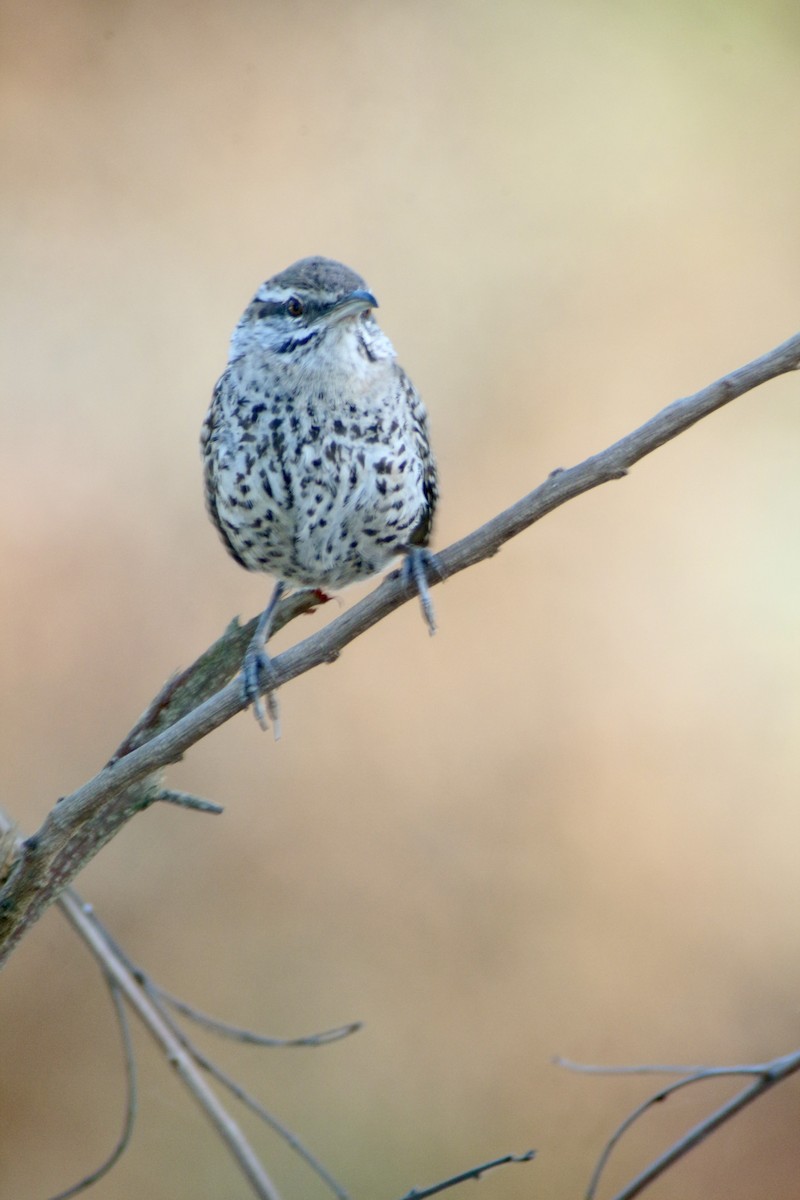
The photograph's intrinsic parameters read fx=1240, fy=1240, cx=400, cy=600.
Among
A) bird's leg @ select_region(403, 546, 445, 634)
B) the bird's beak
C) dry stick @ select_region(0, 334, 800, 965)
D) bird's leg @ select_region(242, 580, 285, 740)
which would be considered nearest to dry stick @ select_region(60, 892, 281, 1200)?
dry stick @ select_region(0, 334, 800, 965)

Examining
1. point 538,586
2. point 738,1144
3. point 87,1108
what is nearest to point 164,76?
point 538,586

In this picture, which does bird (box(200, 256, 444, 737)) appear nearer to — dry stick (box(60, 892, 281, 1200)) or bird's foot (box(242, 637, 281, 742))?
bird's foot (box(242, 637, 281, 742))

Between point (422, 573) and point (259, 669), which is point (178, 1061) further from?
point (422, 573)

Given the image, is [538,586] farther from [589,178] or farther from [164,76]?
[164,76]

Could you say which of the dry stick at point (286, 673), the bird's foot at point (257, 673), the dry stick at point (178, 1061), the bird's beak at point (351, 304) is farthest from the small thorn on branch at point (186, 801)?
the bird's beak at point (351, 304)

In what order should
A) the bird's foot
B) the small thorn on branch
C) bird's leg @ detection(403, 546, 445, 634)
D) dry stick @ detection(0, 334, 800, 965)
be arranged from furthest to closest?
the bird's foot
bird's leg @ detection(403, 546, 445, 634)
the small thorn on branch
dry stick @ detection(0, 334, 800, 965)

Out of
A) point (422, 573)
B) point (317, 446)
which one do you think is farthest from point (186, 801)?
point (317, 446)

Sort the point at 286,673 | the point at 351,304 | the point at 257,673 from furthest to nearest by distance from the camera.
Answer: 1. the point at 351,304
2. the point at 257,673
3. the point at 286,673
